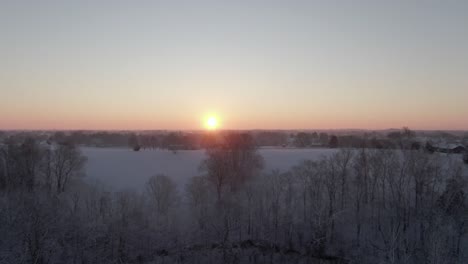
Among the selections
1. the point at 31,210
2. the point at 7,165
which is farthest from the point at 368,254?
the point at 7,165

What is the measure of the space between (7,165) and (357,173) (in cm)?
2961

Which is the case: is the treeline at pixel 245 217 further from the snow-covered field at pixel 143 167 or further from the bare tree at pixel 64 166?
the snow-covered field at pixel 143 167

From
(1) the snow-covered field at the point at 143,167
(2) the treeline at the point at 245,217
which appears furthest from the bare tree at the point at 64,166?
(1) the snow-covered field at the point at 143,167

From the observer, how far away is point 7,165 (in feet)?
119

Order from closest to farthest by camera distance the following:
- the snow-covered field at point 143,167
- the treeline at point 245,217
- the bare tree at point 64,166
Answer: the treeline at point 245,217
the bare tree at point 64,166
the snow-covered field at point 143,167

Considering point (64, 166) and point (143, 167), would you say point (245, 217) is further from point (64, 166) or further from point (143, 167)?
point (143, 167)

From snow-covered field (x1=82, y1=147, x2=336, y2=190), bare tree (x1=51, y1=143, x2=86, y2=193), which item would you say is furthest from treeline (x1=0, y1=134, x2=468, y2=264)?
snow-covered field (x1=82, y1=147, x2=336, y2=190)

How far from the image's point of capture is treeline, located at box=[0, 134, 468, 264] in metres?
23.5

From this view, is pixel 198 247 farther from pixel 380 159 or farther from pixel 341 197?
pixel 380 159

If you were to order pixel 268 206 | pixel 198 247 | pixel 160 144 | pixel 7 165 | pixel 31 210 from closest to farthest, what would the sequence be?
pixel 31 210
pixel 198 247
pixel 268 206
pixel 7 165
pixel 160 144

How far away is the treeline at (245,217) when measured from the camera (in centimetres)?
2355

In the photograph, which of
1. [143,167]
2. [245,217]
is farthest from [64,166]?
[143,167]

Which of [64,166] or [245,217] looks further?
[64,166]

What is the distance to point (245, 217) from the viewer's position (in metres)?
32.2
